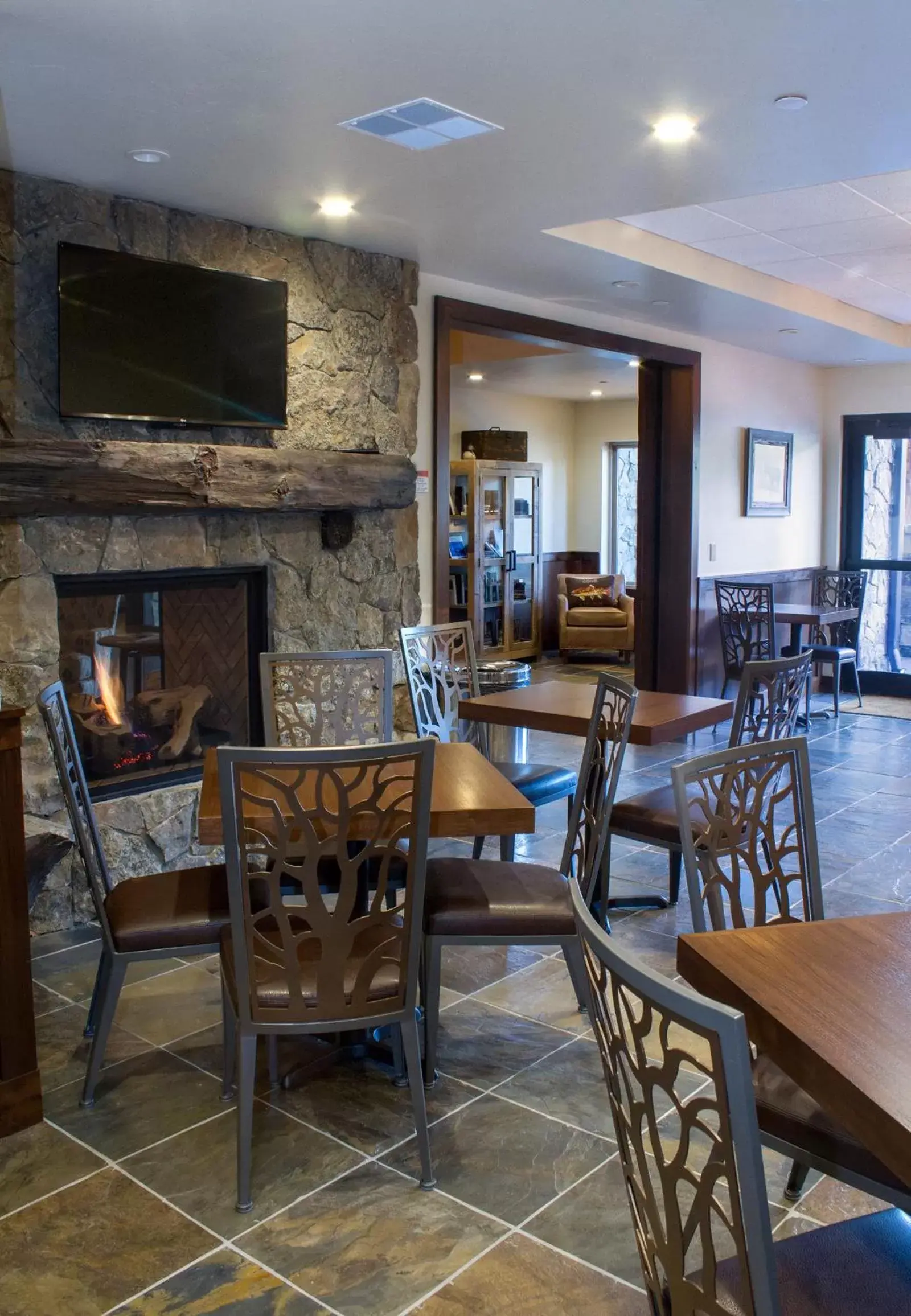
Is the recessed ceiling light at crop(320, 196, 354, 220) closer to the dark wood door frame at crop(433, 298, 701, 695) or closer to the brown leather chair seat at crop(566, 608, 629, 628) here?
the dark wood door frame at crop(433, 298, 701, 695)

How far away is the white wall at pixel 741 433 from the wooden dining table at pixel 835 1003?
4.07m

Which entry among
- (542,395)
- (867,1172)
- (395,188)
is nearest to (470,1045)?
(867,1172)

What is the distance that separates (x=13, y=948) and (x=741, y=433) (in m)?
6.20

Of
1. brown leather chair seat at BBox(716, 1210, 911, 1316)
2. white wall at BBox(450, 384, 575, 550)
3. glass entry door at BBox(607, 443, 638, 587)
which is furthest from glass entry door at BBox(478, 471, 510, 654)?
brown leather chair seat at BBox(716, 1210, 911, 1316)

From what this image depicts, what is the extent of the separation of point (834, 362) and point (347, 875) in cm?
715

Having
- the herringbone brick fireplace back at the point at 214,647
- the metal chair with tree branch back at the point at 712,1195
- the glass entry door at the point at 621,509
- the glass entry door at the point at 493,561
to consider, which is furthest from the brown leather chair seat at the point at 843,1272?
the glass entry door at the point at 621,509

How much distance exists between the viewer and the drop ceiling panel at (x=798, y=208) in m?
4.40

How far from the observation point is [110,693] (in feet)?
13.5

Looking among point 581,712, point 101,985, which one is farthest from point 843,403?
point 101,985

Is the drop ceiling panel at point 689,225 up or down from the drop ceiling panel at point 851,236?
down

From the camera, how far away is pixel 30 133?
3117mm

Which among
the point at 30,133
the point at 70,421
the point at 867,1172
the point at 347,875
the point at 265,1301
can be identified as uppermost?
the point at 30,133

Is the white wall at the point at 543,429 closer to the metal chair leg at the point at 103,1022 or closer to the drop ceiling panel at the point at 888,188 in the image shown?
the drop ceiling panel at the point at 888,188

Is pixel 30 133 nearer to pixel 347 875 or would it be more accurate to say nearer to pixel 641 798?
pixel 347 875
